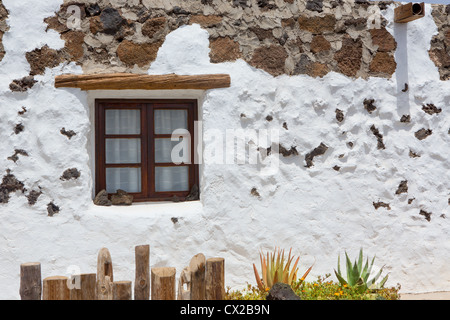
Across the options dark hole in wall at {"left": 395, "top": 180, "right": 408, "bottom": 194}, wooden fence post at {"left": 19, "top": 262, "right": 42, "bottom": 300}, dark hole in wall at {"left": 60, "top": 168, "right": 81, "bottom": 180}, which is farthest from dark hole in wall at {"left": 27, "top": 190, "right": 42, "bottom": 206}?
dark hole in wall at {"left": 395, "top": 180, "right": 408, "bottom": 194}

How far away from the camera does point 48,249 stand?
411 centimetres

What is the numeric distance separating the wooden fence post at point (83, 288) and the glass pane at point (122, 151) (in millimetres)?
1791

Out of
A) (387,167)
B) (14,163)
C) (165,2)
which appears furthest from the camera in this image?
(387,167)

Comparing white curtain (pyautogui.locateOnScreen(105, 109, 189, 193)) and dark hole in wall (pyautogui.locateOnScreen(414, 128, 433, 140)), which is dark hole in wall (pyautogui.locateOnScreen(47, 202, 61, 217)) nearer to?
white curtain (pyautogui.locateOnScreen(105, 109, 189, 193))

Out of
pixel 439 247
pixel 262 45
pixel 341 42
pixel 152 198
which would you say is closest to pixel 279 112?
pixel 262 45

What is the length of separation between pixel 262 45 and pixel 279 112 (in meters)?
0.63

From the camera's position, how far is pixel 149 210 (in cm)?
431

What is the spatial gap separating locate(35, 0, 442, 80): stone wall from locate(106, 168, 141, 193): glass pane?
0.89m

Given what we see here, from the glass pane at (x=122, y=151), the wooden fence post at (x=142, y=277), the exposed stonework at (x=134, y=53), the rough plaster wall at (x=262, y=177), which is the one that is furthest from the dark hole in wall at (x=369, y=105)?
the wooden fence post at (x=142, y=277)

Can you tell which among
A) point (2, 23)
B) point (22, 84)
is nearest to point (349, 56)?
point (22, 84)

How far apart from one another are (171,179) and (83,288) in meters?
1.88

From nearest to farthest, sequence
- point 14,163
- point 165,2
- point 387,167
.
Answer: point 14,163
point 165,2
point 387,167

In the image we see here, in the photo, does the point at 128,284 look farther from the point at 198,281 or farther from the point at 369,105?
the point at 369,105

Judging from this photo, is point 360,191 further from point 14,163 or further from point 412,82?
point 14,163
